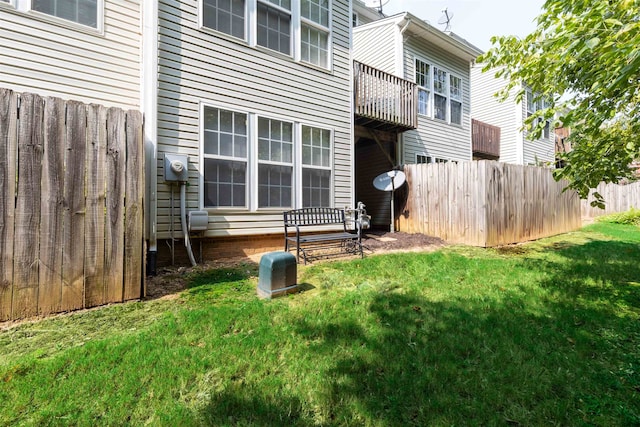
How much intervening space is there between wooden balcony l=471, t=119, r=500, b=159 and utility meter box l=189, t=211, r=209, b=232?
1213 cm

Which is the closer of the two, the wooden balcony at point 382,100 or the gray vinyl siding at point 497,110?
the wooden balcony at point 382,100

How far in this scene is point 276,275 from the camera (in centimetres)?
357

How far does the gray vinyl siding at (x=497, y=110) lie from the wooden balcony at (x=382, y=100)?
27.3 feet

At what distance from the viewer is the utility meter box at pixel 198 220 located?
16.7 ft

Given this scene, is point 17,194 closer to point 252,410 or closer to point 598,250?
point 252,410

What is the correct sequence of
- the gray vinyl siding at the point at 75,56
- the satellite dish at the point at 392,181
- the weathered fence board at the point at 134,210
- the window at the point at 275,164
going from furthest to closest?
1. the satellite dish at the point at 392,181
2. the window at the point at 275,164
3. the gray vinyl siding at the point at 75,56
4. the weathered fence board at the point at 134,210

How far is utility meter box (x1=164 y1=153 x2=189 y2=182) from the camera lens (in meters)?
4.95

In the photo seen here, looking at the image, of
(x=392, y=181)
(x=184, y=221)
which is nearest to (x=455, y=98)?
(x=392, y=181)

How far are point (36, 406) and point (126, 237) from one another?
6.07ft

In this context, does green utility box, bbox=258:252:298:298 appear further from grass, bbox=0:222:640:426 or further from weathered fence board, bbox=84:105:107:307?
weathered fence board, bbox=84:105:107:307

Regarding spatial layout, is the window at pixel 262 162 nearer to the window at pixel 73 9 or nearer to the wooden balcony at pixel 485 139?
the window at pixel 73 9

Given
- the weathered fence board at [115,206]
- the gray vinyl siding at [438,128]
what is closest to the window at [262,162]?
the weathered fence board at [115,206]

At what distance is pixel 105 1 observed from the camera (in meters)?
5.00

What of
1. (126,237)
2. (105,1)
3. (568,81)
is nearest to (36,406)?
(126,237)
